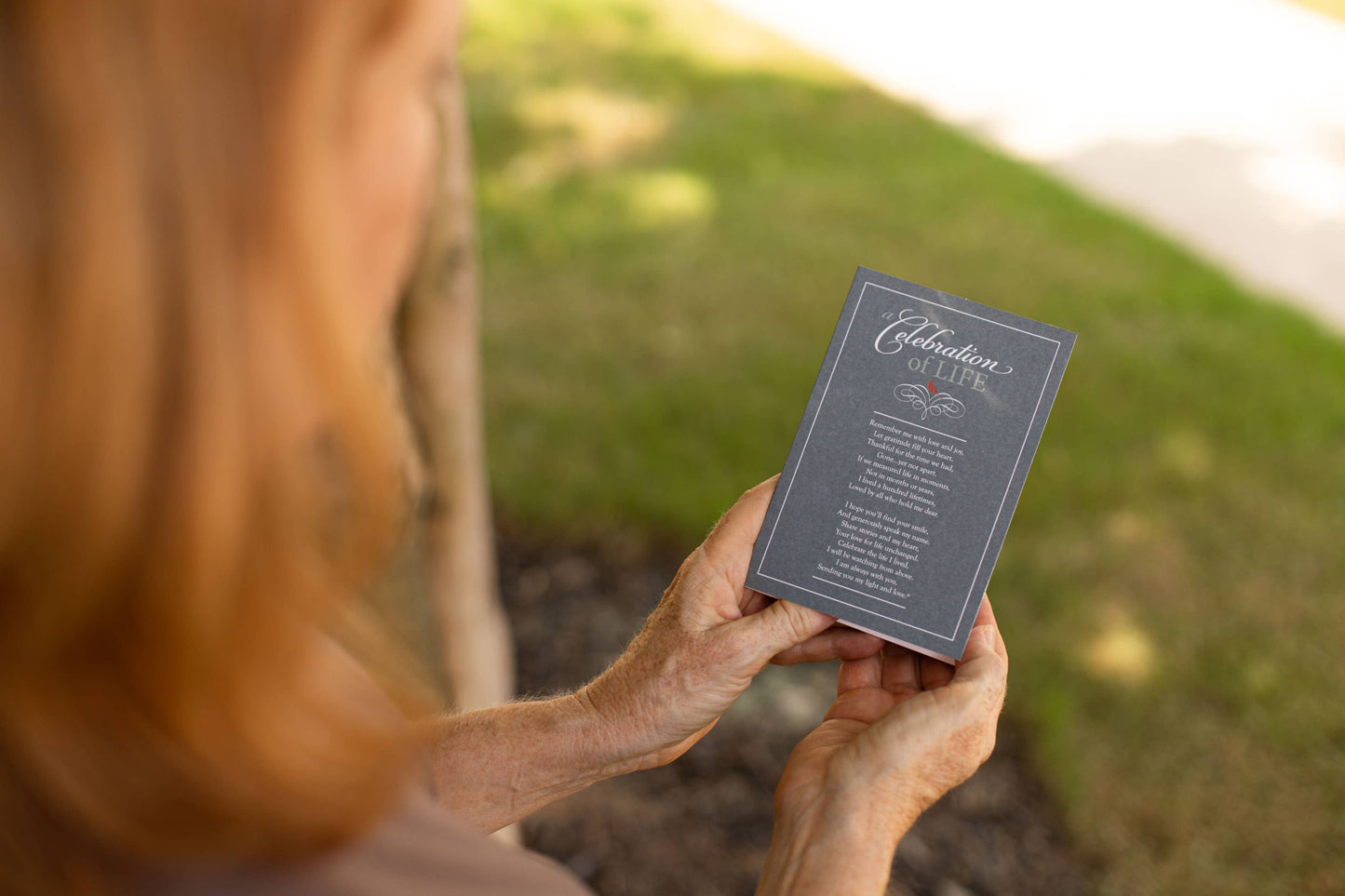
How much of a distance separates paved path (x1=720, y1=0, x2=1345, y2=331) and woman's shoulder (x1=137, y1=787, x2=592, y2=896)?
509 cm

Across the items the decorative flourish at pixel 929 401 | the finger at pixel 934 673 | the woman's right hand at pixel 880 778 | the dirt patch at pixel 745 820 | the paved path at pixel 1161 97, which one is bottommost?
the dirt patch at pixel 745 820

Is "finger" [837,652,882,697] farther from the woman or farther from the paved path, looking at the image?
the paved path

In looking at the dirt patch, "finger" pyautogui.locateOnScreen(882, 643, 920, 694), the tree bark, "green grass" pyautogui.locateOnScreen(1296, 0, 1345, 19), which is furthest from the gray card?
"green grass" pyautogui.locateOnScreen(1296, 0, 1345, 19)

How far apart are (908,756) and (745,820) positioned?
132cm

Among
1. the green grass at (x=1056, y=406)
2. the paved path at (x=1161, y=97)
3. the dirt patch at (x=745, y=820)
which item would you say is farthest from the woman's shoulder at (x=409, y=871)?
the paved path at (x=1161, y=97)

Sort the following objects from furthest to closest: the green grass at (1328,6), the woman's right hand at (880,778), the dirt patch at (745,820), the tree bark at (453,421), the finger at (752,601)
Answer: the green grass at (1328,6) → the dirt patch at (745,820) → the tree bark at (453,421) → the finger at (752,601) → the woman's right hand at (880,778)

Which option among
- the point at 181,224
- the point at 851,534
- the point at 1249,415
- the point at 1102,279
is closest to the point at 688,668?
the point at 851,534

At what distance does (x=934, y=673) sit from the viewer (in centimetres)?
163

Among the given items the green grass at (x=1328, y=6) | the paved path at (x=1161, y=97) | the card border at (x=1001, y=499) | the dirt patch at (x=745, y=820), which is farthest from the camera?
the green grass at (x=1328, y=6)

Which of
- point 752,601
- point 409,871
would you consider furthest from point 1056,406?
point 409,871

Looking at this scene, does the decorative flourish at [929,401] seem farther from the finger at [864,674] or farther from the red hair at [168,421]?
the red hair at [168,421]

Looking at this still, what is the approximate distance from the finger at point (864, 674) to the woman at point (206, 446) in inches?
32.1

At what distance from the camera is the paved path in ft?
18.4

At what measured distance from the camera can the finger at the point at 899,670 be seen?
5.45 feet
